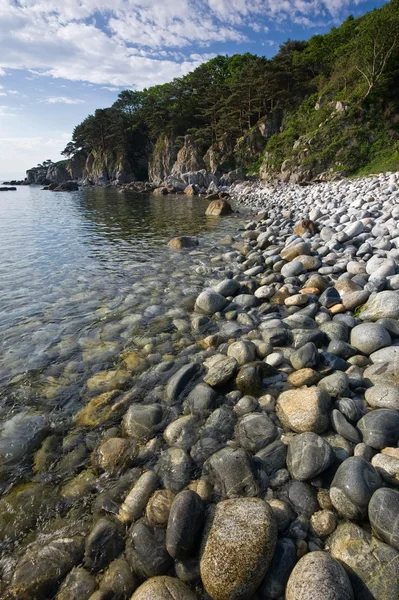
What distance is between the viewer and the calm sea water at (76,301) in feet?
14.6

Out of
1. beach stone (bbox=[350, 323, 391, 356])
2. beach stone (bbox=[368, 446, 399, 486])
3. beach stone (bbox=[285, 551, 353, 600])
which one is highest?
beach stone (bbox=[350, 323, 391, 356])

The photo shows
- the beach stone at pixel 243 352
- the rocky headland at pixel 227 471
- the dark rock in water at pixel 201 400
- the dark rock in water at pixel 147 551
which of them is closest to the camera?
the rocky headland at pixel 227 471

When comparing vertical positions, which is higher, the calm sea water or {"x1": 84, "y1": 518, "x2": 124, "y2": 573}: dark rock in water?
the calm sea water

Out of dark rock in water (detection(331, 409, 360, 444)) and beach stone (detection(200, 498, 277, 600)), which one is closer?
beach stone (detection(200, 498, 277, 600))

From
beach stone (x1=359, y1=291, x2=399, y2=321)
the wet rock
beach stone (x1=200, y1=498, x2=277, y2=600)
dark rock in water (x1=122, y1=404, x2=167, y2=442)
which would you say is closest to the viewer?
beach stone (x1=200, y1=498, x2=277, y2=600)

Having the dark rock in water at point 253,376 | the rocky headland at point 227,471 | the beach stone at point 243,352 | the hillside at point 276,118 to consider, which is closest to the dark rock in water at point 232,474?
the rocky headland at point 227,471

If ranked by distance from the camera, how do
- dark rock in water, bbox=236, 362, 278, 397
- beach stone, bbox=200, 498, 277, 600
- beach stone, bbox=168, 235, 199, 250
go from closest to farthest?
beach stone, bbox=200, 498, 277, 600 → dark rock in water, bbox=236, 362, 278, 397 → beach stone, bbox=168, 235, 199, 250

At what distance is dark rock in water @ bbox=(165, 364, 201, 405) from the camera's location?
3.89 metres

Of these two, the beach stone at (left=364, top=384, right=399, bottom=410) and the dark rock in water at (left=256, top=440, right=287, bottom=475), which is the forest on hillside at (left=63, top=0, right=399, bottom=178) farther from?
the dark rock in water at (left=256, top=440, right=287, bottom=475)

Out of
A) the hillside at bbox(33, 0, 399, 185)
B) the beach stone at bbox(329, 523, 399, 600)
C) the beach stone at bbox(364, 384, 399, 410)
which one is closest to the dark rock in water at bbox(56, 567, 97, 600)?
the beach stone at bbox(329, 523, 399, 600)

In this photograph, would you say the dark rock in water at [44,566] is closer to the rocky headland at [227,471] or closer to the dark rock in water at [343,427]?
the rocky headland at [227,471]

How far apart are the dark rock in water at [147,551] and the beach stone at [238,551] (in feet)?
1.00

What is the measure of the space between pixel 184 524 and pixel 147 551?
338 millimetres

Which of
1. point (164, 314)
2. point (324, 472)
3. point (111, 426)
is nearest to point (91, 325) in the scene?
point (164, 314)
